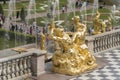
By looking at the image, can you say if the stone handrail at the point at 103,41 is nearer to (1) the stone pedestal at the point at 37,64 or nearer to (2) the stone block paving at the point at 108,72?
(2) the stone block paving at the point at 108,72

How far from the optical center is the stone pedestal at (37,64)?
17.4 metres

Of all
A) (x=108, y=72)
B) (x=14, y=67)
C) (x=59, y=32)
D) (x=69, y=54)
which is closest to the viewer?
(x=14, y=67)

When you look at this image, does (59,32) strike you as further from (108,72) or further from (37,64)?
(108,72)

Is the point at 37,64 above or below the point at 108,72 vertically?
above

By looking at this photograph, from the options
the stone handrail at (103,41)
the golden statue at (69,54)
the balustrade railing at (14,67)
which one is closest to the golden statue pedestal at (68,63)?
the golden statue at (69,54)

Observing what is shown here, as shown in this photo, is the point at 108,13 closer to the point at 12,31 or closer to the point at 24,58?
the point at 12,31

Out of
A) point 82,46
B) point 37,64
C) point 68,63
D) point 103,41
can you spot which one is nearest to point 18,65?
point 37,64

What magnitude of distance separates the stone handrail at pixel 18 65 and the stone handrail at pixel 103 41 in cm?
358

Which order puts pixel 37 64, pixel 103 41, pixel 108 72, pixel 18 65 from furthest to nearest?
pixel 103 41 < pixel 108 72 < pixel 37 64 < pixel 18 65

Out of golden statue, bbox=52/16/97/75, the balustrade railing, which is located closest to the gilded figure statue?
golden statue, bbox=52/16/97/75

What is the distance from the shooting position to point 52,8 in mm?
49344

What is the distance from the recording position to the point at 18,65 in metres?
17.2

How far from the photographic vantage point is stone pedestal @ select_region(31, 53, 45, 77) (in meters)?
17.4

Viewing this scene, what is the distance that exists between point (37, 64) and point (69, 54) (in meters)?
1.37
